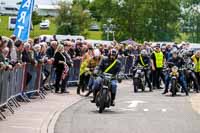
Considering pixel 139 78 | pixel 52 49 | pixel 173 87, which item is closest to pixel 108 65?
pixel 52 49

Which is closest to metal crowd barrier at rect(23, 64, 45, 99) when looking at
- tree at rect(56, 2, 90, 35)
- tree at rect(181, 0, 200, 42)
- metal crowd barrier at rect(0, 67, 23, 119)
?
metal crowd barrier at rect(0, 67, 23, 119)

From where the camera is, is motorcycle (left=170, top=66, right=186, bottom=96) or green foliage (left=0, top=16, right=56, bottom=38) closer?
motorcycle (left=170, top=66, right=186, bottom=96)

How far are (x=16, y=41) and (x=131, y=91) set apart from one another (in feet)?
31.3

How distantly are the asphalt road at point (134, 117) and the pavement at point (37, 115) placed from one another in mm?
272

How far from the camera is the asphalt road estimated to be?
1591 cm

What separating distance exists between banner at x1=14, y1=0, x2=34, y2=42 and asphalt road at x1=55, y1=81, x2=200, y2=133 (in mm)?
3337

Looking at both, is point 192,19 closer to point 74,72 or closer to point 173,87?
point 74,72

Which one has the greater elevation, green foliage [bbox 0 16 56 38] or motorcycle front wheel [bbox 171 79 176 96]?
green foliage [bbox 0 16 56 38]

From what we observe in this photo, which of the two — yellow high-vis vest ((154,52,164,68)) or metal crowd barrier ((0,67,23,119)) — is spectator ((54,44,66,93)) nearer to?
metal crowd barrier ((0,67,23,119))

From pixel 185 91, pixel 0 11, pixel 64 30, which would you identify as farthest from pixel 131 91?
pixel 0 11

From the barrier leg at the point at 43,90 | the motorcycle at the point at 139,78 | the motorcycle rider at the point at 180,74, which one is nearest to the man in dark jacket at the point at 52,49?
the barrier leg at the point at 43,90

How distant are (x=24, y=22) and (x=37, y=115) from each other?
771cm

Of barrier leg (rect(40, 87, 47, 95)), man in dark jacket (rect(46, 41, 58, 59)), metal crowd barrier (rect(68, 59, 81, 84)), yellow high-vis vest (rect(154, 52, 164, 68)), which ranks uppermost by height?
man in dark jacket (rect(46, 41, 58, 59))

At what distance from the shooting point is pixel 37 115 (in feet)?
59.7
